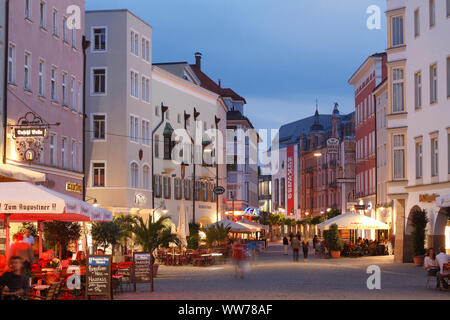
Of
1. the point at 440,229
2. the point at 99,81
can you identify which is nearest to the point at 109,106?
the point at 99,81

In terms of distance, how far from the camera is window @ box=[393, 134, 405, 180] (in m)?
46.2

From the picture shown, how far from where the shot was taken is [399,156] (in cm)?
4641

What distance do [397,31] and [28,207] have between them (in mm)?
30374

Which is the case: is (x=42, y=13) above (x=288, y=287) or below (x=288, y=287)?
above

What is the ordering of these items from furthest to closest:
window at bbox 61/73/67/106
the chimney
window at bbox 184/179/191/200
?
the chimney < window at bbox 184/179/191/200 < window at bbox 61/73/67/106

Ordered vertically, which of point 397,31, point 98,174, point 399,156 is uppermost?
point 397,31

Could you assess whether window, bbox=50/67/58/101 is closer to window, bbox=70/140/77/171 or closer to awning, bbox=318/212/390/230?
window, bbox=70/140/77/171

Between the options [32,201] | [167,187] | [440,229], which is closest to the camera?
[32,201]

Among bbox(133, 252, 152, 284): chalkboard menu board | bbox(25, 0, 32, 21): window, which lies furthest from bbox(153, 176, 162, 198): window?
bbox(133, 252, 152, 284): chalkboard menu board

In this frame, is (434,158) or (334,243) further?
(334,243)

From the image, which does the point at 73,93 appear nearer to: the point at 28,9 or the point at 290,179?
the point at 28,9

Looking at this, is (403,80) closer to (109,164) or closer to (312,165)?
(109,164)

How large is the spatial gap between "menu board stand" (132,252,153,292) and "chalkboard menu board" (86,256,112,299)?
164 inches
